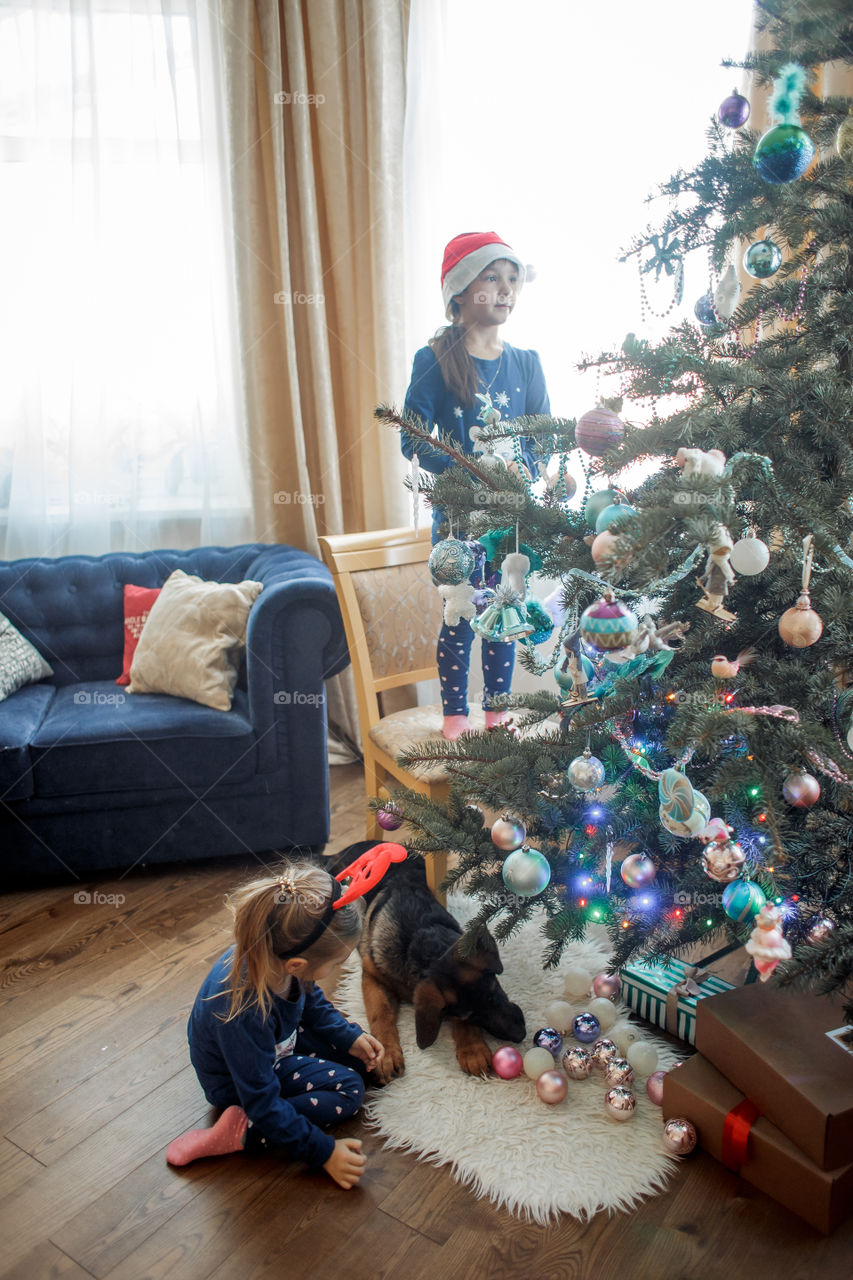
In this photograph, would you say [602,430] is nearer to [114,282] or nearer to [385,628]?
[385,628]

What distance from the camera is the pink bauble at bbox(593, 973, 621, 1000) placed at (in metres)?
1.83

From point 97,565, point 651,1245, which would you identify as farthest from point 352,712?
point 651,1245

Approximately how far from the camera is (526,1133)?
5.03 feet

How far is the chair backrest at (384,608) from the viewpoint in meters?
2.30

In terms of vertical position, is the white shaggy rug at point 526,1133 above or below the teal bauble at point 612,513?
below

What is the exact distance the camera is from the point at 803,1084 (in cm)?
131

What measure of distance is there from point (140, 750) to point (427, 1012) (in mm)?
1040

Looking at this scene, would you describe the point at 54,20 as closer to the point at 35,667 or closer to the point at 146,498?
the point at 146,498

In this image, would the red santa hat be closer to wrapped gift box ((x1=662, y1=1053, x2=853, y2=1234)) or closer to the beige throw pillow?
the beige throw pillow

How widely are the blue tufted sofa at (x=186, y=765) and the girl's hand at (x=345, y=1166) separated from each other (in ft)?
3.50

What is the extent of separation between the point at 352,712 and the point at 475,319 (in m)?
1.49

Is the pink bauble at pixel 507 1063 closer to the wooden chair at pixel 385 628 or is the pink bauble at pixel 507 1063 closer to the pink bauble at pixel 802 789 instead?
the wooden chair at pixel 385 628

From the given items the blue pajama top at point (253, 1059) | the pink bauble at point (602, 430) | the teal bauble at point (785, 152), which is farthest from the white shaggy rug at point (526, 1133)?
the teal bauble at point (785, 152)

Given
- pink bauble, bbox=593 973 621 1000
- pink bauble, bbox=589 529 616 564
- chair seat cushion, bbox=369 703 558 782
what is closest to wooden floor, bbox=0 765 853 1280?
pink bauble, bbox=593 973 621 1000
